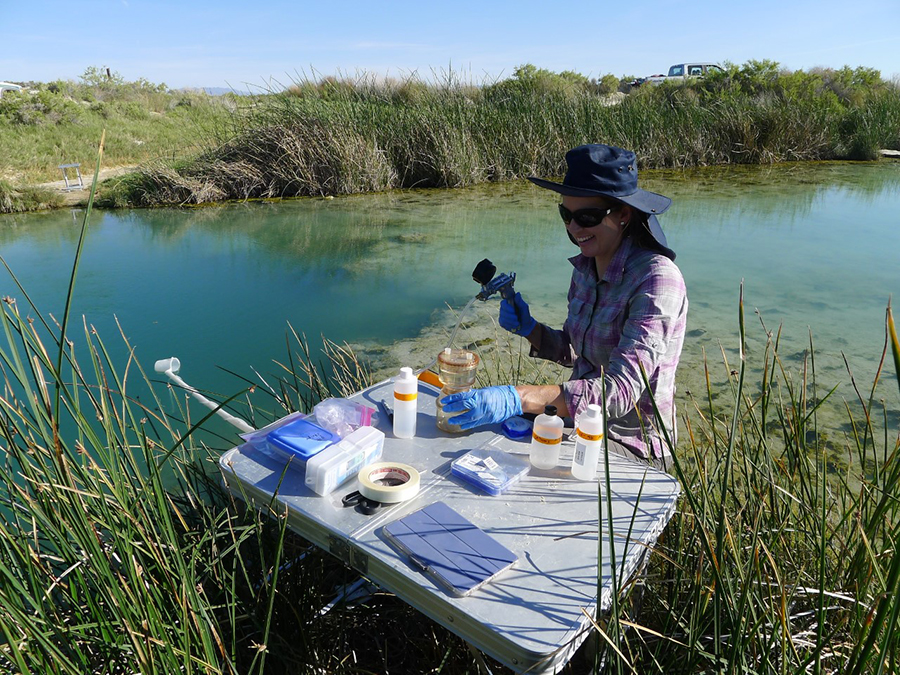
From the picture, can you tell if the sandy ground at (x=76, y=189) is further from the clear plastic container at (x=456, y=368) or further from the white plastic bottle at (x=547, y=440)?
the white plastic bottle at (x=547, y=440)

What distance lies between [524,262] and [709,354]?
2.13m

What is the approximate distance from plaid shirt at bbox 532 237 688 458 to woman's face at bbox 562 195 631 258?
0.04 m

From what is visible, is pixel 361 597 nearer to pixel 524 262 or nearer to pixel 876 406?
pixel 876 406

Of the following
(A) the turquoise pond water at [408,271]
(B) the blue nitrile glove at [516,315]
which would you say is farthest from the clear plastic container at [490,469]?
(A) the turquoise pond water at [408,271]

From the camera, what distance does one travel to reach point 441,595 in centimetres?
101

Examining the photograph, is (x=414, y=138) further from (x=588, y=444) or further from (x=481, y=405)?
(x=588, y=444)

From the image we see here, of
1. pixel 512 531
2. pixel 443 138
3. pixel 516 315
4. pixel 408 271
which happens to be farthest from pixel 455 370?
pixel 443 138

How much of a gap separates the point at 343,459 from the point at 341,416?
0.68 ft

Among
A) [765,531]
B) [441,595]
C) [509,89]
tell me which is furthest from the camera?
[509,89]

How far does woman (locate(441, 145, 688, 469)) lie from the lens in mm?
1597

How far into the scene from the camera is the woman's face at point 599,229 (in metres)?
1.78

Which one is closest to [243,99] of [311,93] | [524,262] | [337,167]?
[311,93]

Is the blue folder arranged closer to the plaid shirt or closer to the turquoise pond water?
the plaid shirt

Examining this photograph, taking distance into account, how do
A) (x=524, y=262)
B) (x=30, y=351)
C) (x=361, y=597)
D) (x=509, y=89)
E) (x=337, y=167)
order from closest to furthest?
(x=30, y=351)
(x=361, y=597)
(x=524, y=262)
(x=337, y=167)
(x=509, y=89)
